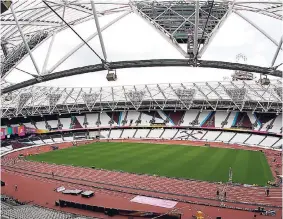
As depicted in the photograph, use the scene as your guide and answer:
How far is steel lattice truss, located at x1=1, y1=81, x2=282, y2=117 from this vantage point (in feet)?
232

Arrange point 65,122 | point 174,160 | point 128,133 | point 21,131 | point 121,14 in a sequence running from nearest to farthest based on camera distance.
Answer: point 121,14
point 174,160
point 21,131
point 128,133
point 65,122

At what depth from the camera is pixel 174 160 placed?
43.7 m

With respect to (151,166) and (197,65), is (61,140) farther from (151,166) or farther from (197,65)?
(197,65)

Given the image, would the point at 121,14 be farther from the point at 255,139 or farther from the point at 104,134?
the point at 104,134

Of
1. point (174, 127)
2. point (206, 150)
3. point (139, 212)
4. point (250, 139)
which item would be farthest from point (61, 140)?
point (139, 212)

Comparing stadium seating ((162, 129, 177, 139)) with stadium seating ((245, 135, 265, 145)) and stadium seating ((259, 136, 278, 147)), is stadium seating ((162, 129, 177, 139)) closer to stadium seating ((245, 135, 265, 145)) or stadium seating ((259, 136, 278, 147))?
A: stadium seating ((245, 135, 265, 145))

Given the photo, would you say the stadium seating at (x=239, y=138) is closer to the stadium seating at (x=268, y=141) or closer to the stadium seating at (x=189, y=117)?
the stadium seating at (x=268, y=141)

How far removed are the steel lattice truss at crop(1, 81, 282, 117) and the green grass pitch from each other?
2175 cm

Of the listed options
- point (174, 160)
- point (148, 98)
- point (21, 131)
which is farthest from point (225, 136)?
point (21, 131)

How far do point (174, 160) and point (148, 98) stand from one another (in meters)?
38.6

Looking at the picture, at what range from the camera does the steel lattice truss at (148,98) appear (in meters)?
70.6

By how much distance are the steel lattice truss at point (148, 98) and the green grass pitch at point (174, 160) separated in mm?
21748

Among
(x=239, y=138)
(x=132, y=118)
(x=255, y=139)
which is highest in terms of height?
(x=132, y=118)

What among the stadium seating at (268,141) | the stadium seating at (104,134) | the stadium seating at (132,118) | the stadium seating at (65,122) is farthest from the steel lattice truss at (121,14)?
the stadium seating at (132,118)
